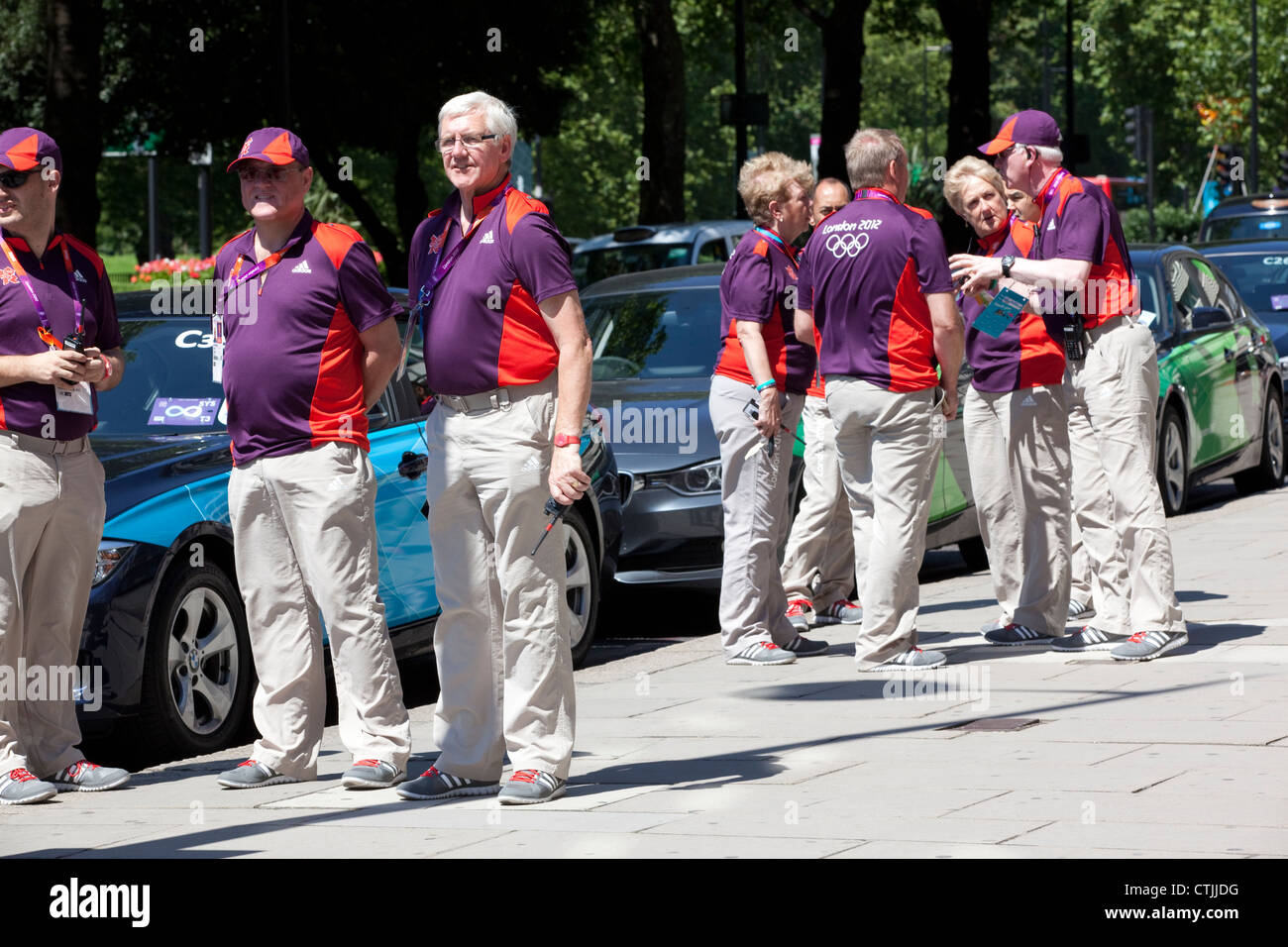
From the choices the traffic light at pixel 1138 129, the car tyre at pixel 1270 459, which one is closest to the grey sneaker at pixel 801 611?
the car tyre at pixel 1270 459

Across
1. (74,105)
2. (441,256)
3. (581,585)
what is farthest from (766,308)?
(74,105)

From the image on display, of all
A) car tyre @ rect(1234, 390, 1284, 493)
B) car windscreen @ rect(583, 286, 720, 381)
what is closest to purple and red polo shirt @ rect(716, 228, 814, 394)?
car windscreen @ rect(583, 286, 720, 381)

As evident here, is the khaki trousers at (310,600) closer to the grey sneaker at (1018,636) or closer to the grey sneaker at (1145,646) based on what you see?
the grey sneaker at (1145,646)

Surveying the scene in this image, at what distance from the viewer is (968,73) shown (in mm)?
28453

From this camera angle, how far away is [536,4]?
106 feet

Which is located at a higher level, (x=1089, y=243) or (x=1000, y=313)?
(x=1089, y=243)

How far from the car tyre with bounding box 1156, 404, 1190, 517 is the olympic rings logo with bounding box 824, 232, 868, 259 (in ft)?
18.9

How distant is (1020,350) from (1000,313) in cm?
25

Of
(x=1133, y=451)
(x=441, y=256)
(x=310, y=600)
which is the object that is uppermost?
(x=441, y=256)

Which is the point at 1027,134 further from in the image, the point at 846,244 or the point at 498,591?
the point at 498,591

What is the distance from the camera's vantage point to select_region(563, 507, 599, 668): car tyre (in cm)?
923

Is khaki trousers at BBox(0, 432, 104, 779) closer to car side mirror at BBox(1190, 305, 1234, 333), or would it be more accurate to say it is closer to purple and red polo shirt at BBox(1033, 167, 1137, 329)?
purple and red polo shirt at BBox(1033, 167, 1137, 329)

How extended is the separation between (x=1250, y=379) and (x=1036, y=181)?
687cm
